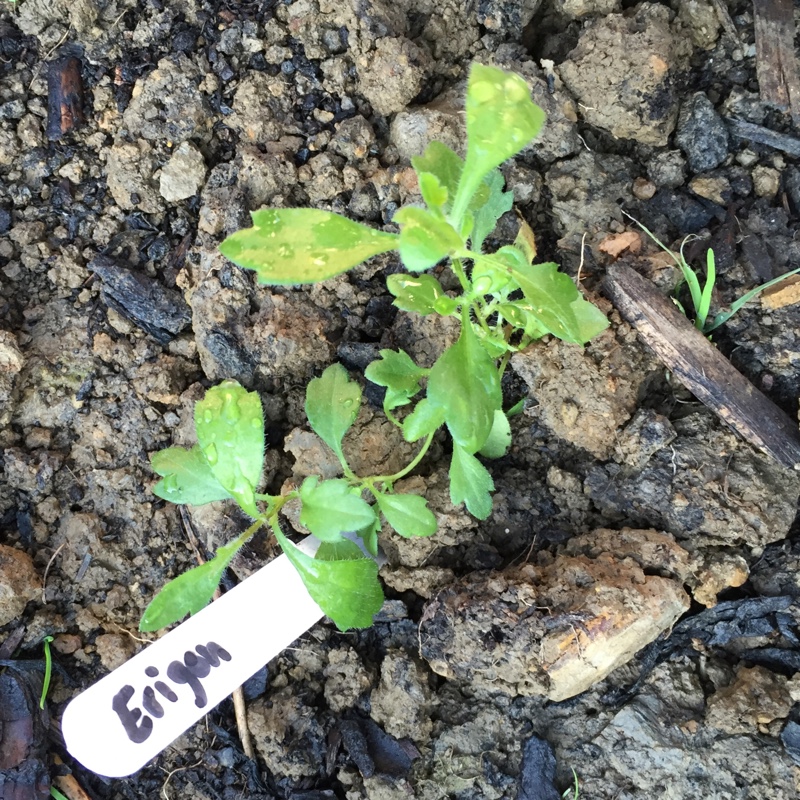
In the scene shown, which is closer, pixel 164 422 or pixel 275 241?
pixel 275 241

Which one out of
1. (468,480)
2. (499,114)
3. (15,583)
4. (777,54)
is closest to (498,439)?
(468,480)

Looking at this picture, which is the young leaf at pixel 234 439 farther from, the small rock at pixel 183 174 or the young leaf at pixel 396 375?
the small rock at pixel 183 174

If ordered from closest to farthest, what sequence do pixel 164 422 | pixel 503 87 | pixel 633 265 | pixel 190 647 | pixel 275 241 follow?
pixel 503 87 < pixel 275 241 < pixel 190 647 < pixel 633 265 < pixel 164 422

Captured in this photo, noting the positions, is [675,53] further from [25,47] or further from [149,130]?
[25,47]

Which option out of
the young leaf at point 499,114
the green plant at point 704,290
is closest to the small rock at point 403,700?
the green plant at point 704,290

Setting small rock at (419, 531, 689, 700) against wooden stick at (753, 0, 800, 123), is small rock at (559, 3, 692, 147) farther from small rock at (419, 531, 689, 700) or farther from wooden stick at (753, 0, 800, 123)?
small rock at (419, 531, 689, 700)

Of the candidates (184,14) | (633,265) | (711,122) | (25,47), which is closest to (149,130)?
(184,14)
